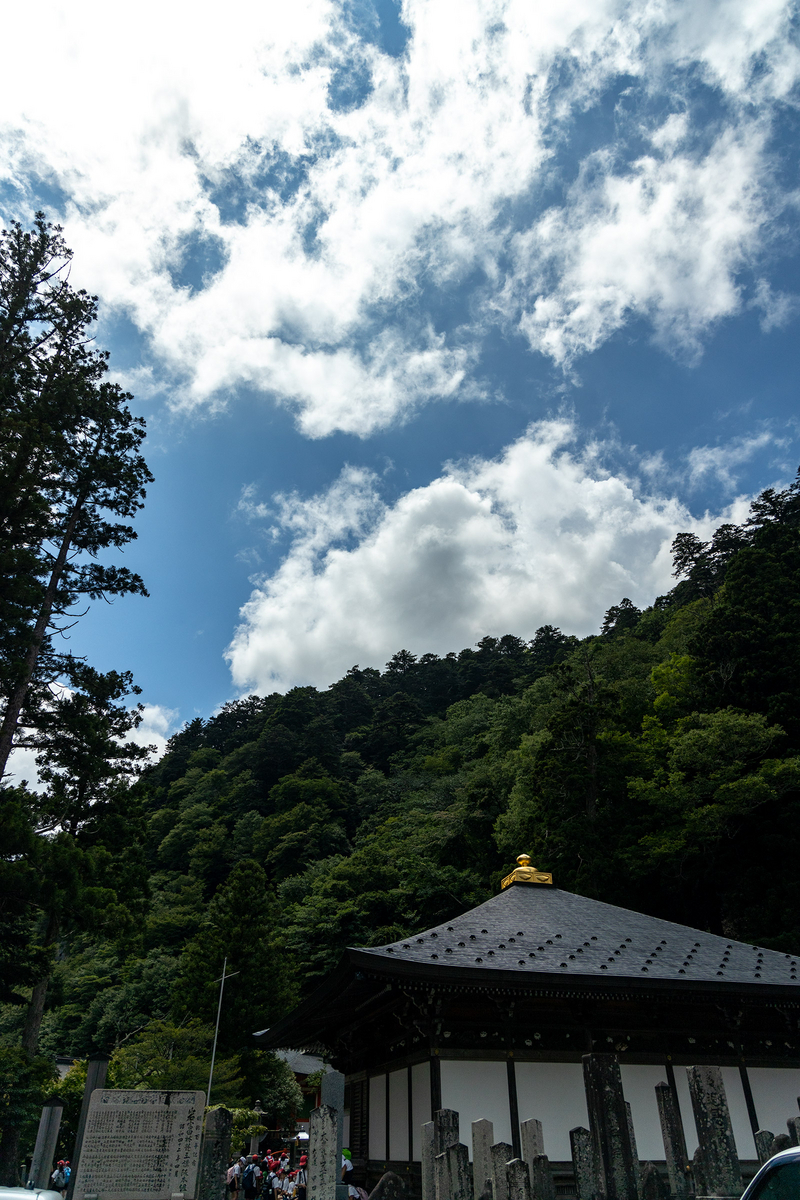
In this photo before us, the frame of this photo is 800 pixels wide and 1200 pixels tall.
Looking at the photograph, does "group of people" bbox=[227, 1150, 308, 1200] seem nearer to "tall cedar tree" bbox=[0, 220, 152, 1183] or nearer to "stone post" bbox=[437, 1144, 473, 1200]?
"tall cedar tree" bbox=[0, 220, 152, 1183]

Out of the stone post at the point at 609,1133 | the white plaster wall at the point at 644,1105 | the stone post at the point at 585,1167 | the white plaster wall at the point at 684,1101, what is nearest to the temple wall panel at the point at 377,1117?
the white plaster wall at the point at 644,1105

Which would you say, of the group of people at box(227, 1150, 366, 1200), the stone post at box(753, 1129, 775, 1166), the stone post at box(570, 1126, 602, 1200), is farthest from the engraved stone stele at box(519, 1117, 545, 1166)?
the group of people at box(227, 1150, 366, 1200)

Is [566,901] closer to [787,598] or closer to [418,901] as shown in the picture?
[787,598]

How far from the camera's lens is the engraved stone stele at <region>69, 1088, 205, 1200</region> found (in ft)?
26.6

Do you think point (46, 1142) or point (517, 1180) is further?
point (46, 1142)

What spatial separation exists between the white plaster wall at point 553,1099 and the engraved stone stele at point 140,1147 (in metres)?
5.97

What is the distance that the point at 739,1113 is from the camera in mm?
13195

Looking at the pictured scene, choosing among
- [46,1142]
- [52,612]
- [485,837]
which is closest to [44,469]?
[52,612]

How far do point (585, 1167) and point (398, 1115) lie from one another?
10.3 metres

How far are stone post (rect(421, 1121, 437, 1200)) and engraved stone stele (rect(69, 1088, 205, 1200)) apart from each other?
11.7 feet

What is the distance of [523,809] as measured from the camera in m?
34.2

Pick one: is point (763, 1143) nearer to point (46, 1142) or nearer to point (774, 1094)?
point (774, 1094)

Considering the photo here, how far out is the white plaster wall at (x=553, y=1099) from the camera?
39.8ft

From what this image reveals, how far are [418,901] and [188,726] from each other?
66777 mm
